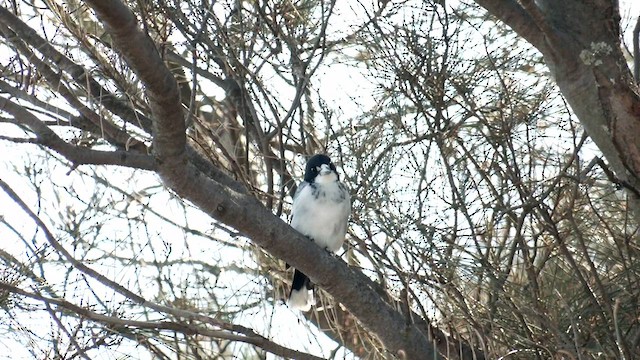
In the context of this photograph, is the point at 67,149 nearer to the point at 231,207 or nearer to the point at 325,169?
the point at 231,207

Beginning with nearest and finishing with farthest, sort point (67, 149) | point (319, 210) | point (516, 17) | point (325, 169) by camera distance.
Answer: point (67, 149) → point (516, 17) → point (325, 169) → point (319, 210)

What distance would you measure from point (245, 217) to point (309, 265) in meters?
0.29

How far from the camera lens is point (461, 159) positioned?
9.29 feet

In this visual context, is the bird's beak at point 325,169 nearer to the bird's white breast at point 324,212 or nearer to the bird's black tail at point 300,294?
the bird's white breast at point 324,212

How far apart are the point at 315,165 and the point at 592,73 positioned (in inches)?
36.8

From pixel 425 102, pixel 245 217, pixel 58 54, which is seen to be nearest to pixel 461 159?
pixel 425 102

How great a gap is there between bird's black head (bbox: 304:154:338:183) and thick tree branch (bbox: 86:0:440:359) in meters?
0.37

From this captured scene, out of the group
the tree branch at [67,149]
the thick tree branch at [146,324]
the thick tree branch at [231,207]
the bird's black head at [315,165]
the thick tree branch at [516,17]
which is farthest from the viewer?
the bird's black head at [315,165]

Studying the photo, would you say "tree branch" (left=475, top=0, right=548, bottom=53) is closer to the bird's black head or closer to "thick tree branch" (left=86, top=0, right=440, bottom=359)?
"thick tree branch" (left=86, top=0, right=440, bottom=359)

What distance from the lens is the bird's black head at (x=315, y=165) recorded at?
3057 millimetres

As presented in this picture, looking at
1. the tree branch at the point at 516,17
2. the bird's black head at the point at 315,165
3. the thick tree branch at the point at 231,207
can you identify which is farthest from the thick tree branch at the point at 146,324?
the tree branch at the point at 516,17

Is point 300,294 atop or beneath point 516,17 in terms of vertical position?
beneath

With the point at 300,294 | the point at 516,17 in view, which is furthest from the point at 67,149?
the point at 300,294

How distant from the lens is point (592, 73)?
246 cm
